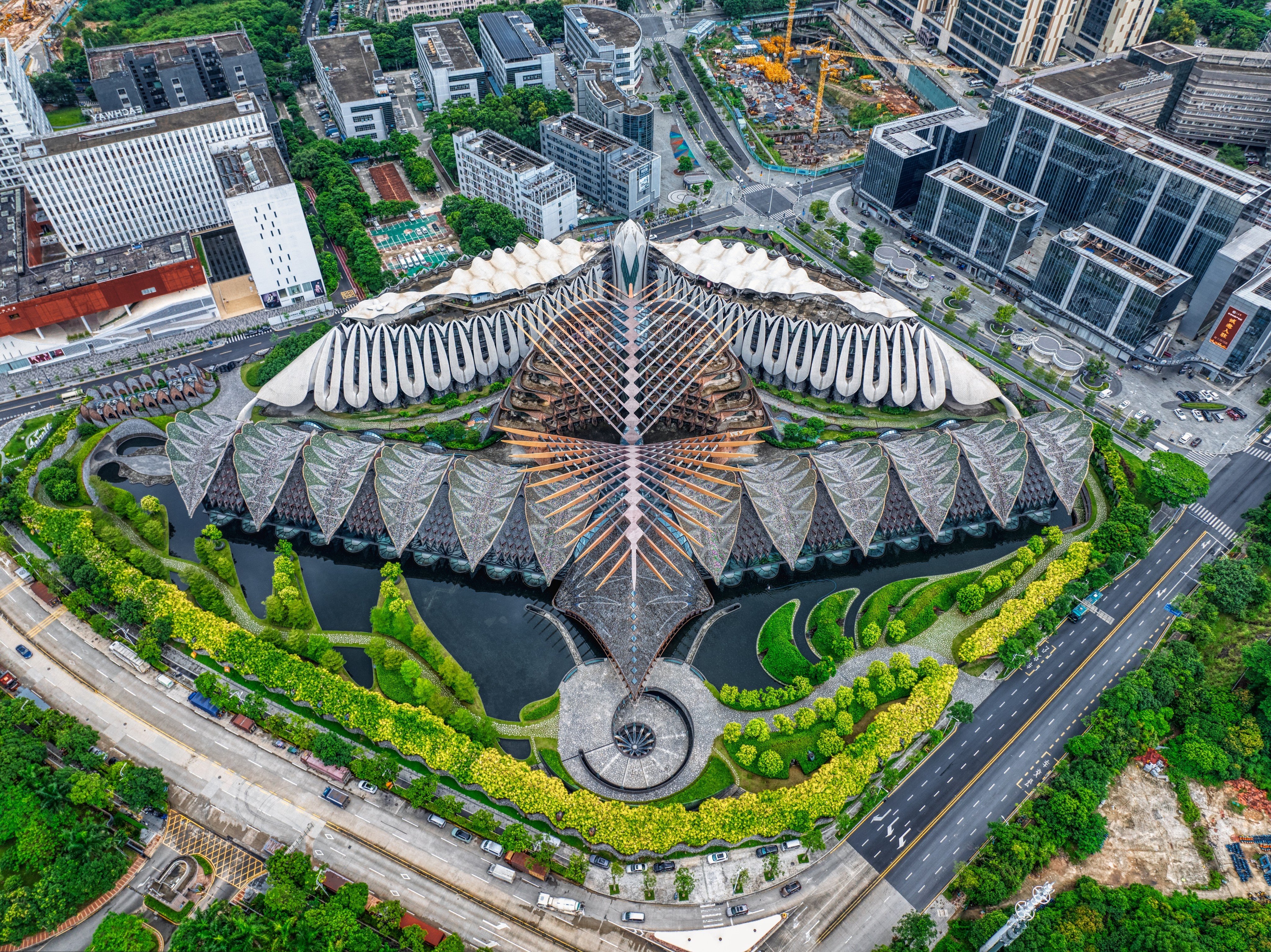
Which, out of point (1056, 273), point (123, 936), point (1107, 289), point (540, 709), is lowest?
point (540, 709)

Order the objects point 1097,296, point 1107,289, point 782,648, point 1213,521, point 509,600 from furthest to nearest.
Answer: point 1097,296
point 1107,289
point 1213,521
point 509,600
point 782,648

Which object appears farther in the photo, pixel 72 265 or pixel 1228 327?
pixel 72 265

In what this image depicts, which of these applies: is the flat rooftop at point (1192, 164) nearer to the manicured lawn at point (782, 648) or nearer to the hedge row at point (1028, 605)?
the hedge row at point (1028, 605)

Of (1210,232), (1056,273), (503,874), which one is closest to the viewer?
(503,874)

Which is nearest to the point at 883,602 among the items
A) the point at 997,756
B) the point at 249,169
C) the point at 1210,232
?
the point at 997,756

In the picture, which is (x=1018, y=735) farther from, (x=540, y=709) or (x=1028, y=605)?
(x=540, y=709)

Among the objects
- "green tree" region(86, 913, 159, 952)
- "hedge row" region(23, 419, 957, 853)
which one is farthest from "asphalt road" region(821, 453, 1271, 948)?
"green tree" region(86, 913, 159, 952)
